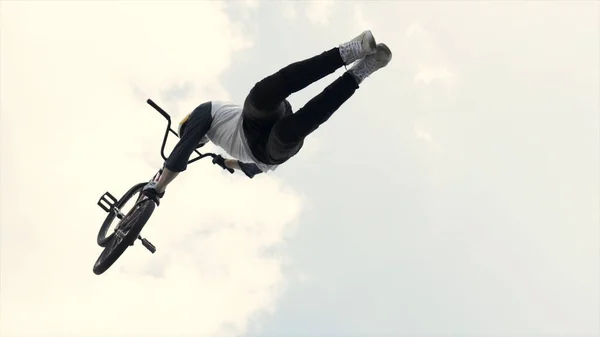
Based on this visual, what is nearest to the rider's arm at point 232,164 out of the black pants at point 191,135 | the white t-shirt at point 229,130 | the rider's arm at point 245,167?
the rider's arm at point 245,167

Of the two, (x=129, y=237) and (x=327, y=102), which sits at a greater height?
(x=327, y=102)

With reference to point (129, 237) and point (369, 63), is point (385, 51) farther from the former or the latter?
point (129, 237)

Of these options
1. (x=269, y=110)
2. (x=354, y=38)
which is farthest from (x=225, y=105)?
(x=354, y=38)

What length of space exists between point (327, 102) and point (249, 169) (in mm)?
2032

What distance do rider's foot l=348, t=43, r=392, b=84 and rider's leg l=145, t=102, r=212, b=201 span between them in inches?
65.7

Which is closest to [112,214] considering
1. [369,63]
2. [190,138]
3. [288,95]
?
[190,138]

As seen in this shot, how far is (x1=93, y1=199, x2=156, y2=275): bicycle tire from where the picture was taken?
612cm

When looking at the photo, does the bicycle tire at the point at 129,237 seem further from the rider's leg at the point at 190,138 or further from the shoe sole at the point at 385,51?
the shoe sole at the point at 385,51

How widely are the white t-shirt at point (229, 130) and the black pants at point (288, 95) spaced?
31 centimetres

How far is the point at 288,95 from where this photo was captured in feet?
16.6

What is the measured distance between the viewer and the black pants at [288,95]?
4.84 m

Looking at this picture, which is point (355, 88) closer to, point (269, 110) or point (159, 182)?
point (269, 110)

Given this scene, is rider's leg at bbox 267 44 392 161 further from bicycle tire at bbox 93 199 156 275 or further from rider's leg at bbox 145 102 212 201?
bicycle tire at bbox 93 199 156 275

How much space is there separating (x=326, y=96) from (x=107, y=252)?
3516 mm
